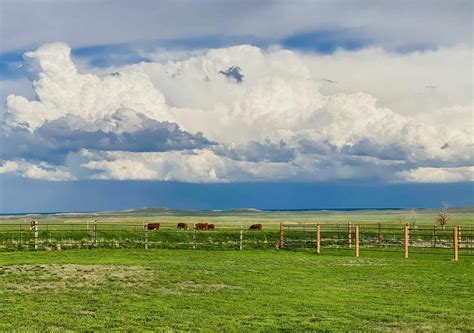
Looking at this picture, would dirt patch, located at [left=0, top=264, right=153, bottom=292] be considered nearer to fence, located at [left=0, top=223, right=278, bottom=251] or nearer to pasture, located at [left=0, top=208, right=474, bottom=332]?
pasture, located at [left=0, top=208, right=474, bottom=332]

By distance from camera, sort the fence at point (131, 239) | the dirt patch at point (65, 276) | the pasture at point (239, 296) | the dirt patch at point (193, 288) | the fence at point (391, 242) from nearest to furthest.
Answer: the pasture at point (239, 296) < the dirt patch at point (193, 288) < the dirt patch at point (65, 276) < the fence at point (391, 242) < the fence at point (131, 239)

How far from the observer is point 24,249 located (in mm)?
43438

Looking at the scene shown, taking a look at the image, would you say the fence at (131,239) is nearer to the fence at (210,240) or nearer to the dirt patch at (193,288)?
the fence at (210,240)

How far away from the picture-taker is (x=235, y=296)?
20.1m

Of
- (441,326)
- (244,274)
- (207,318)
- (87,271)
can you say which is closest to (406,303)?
(441,326)

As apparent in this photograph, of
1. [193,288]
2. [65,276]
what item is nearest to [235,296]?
[193,288]

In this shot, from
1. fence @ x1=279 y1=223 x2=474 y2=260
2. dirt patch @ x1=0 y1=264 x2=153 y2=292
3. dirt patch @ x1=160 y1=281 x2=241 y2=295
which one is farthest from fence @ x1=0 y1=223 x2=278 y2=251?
dirt patch @ x1=160 y1=281 x2=241 y2=295

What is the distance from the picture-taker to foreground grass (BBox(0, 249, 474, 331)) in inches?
620

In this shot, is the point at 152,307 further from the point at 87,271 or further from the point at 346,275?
the point at 346,275

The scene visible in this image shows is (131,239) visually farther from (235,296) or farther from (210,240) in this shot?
(235,296)

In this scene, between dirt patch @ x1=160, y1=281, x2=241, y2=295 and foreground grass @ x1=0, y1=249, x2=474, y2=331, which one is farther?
dirt patch @ x1=160, y1=281, x2=241, y2=295

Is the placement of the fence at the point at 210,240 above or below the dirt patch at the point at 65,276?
below

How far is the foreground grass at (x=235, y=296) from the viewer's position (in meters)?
15.7

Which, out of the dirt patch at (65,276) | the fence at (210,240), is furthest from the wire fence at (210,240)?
the dirt patch at (65,276)
